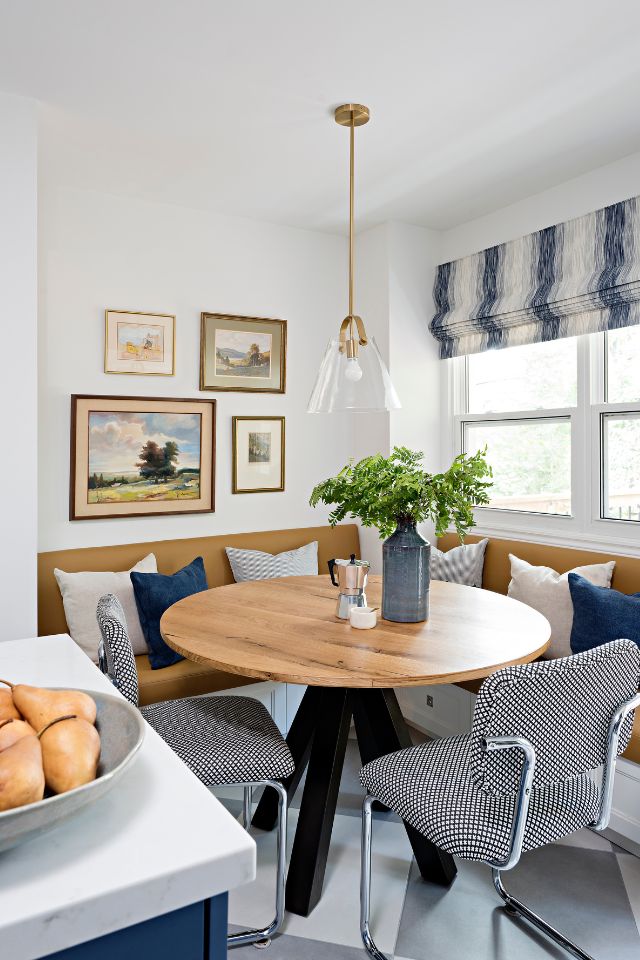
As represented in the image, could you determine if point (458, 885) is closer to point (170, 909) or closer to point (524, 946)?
point (524, 946)

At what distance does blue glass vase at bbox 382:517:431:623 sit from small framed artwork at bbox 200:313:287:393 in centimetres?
176

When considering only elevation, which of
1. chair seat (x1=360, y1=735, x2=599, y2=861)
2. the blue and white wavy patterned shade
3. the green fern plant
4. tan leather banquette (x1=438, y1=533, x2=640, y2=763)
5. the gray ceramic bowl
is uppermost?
the blue and white wavy patterned shade

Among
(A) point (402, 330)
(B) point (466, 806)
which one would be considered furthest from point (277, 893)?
(A) point (402, 330)

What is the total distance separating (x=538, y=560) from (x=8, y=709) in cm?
278

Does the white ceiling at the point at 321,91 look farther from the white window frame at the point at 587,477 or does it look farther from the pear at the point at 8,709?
the pear at the point at 8,709

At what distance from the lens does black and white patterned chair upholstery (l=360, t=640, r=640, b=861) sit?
1445 mm

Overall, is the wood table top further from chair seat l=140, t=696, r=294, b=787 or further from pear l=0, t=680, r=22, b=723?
pear l=0, t=680, r=22, b=723

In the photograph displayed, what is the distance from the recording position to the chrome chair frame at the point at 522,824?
148 centimetres

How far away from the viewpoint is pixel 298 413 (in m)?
3.90

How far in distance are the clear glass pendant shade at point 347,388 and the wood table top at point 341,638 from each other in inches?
27.6

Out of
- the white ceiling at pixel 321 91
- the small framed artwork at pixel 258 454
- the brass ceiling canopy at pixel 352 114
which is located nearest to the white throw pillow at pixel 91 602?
the small framed artwork at pixel 258 454

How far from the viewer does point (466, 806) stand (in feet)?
5.28

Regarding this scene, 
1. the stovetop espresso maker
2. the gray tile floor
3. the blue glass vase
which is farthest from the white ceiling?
the gray tile floor

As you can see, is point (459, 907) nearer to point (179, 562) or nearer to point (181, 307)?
point (179, 562)
